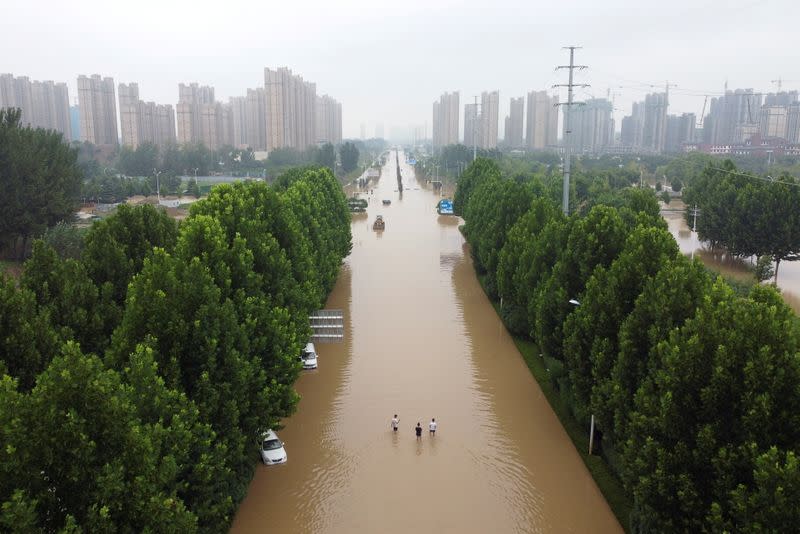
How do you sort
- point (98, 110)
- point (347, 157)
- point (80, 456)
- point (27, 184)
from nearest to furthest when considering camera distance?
point (80, 456) → point (27, 184) → point (347, 157) → point (98, 110)

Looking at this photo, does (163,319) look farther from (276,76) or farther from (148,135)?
(148,135)

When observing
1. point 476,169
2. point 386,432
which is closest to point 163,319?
point 386,432

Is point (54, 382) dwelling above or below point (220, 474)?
above

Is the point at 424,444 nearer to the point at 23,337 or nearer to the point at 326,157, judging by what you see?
the point at 23,337

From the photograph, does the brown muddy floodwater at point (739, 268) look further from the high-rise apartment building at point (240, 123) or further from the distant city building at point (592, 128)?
the high-rise apartment building at point (240, 123)

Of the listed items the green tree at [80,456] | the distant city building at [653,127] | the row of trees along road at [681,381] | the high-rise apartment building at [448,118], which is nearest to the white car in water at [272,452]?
the row of trees along road at [681,381]

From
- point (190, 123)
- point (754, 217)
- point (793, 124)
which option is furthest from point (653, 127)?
point (754, 217)
